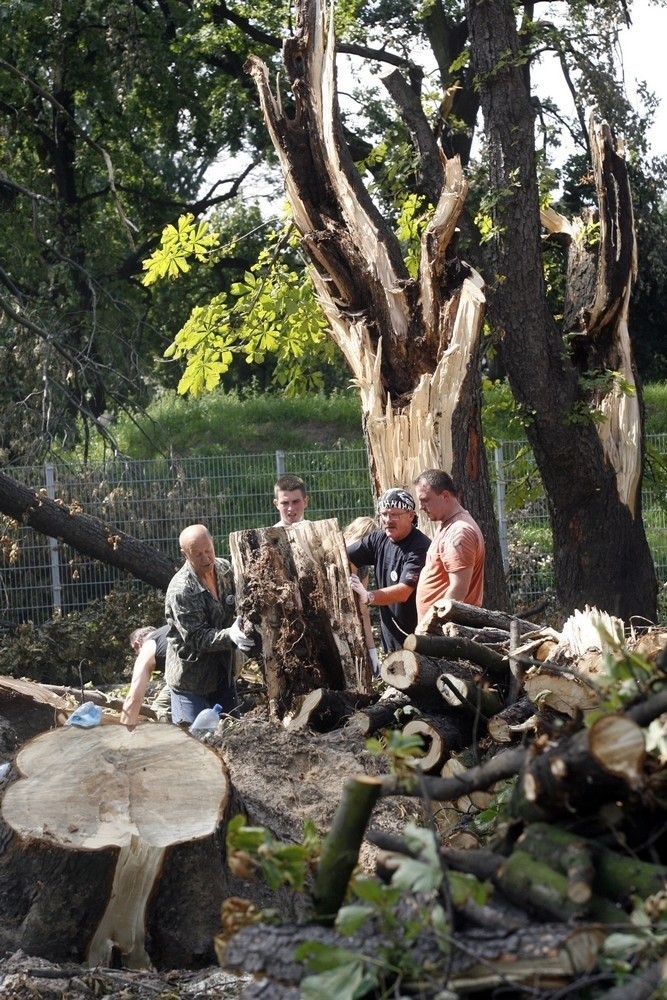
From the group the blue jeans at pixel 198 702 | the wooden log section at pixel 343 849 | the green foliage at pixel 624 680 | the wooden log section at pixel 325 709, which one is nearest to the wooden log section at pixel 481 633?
the wooden log section at pixel 325 709

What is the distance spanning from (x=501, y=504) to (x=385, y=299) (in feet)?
15.4

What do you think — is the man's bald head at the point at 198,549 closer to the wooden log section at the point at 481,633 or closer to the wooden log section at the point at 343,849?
the wooden log section at the point at 481,633

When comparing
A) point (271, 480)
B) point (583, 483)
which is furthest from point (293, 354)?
→ point (583, 483)

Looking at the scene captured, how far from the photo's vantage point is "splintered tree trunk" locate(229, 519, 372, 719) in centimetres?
579

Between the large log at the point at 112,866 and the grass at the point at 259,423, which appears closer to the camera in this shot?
the large log at the point at 112,866

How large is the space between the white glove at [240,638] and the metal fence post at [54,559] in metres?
6.53

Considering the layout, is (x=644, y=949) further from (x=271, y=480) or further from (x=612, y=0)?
(x=612, y=0)

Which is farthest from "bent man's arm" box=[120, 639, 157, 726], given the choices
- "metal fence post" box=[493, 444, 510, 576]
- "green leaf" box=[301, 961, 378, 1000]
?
"metal fence post" box=[493, 444, 510, 576]

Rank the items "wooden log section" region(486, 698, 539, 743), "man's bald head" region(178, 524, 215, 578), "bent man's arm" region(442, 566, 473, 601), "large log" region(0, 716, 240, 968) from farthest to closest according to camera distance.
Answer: "man's bald head" region(178, 524, 215, 578), "bent man's arm" region(442, 566, 473, 601), "wooden log section" region(486, 698, 539, 743), "large log" region(0, 716, 240, 968)

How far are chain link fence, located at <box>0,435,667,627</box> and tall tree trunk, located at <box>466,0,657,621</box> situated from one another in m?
2.72

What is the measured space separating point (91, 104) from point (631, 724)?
746 inches

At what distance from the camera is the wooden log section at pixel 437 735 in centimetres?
499

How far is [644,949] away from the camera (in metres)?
2.30

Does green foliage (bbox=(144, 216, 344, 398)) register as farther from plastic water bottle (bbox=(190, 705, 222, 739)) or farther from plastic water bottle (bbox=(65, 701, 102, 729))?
plastic water bottle (bbox=(65, 701, 102, 729))
